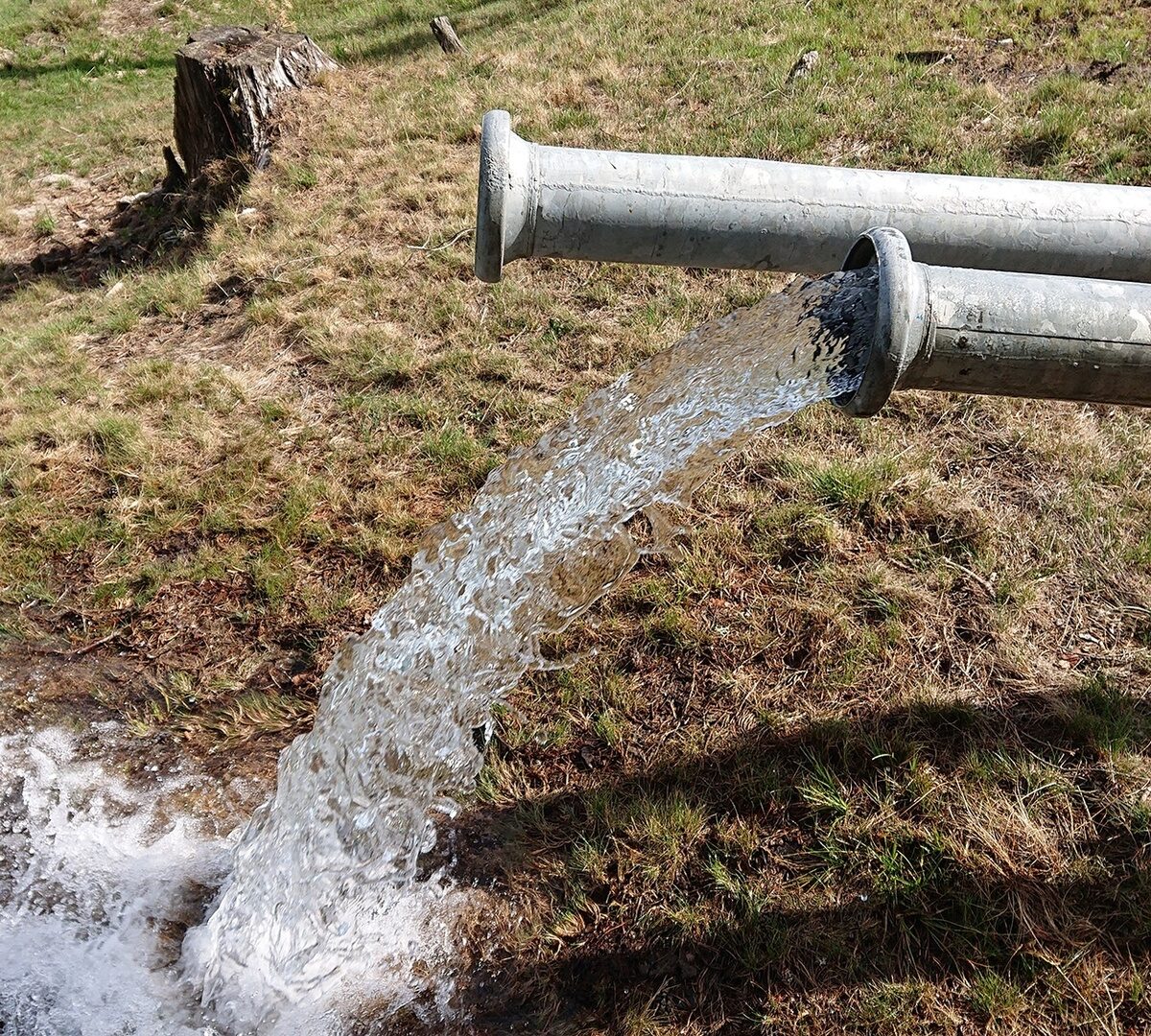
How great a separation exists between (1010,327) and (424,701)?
222cm

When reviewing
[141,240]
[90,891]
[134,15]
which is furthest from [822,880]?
[134,15]

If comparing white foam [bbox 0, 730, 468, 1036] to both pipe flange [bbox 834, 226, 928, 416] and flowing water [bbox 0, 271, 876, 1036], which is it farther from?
pipe flange [bbox 834, 226, 928, 416]

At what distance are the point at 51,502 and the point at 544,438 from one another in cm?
228

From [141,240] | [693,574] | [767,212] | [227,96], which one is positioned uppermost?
[227,96]

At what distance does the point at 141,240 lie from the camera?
6.79 metres

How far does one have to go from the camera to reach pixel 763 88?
6.13 m

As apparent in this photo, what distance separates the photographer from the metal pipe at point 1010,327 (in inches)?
56.1

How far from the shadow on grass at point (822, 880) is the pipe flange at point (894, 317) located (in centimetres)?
158

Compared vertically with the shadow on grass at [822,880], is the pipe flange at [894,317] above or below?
above

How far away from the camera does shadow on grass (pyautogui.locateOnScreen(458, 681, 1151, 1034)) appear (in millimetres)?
2369

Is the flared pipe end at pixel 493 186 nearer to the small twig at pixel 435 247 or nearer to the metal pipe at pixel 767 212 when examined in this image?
the metal pipe at pixel 767 212

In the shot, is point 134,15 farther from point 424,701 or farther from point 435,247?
point 424,701

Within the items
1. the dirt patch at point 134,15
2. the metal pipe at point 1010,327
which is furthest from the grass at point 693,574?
the dirt patch at point 134,15

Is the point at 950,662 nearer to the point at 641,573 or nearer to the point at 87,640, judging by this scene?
the point at 641,573
